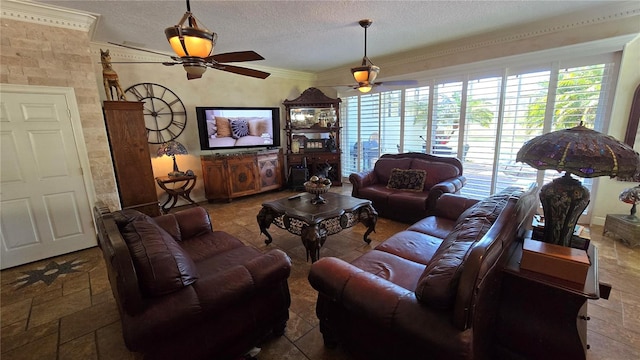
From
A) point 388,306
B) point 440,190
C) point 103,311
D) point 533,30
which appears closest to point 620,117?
point 533,30

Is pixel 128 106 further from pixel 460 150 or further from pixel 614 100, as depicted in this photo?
pixel 614 100

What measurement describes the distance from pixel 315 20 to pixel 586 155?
296cm

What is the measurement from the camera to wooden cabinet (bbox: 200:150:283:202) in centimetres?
484

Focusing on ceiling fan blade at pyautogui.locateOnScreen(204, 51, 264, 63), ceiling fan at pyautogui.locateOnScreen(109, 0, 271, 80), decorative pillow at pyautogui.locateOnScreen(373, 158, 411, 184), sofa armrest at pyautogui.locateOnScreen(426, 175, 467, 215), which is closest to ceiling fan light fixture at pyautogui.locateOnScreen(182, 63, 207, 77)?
ceiling fan at pyautogui.locateOnScreen(109, 0, 271, 80)

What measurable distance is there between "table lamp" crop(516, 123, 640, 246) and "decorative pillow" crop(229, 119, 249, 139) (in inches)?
185

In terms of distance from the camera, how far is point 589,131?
1.42 meters

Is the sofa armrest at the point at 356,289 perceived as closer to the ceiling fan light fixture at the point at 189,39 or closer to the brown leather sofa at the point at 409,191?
the ceiling fan light fixture at the point at 189,39

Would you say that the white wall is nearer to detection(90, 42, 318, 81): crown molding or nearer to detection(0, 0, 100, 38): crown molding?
detection(90, 42, 318, 81): crown molding

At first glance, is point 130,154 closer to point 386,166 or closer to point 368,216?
point 368,216

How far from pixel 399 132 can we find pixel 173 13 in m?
3.99

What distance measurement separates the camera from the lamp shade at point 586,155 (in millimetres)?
1299

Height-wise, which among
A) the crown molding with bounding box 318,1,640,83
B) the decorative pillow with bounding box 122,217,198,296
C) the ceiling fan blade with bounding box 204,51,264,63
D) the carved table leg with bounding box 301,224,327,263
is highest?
the crown molding with bounding box 318,1,640,83

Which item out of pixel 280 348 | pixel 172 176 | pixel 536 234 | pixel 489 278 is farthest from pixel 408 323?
pixel 172 176

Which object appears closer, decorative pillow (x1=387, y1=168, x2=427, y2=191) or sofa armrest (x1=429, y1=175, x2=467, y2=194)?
sofa armrest (x1=429, y1=175, x2=467, y2=194)
